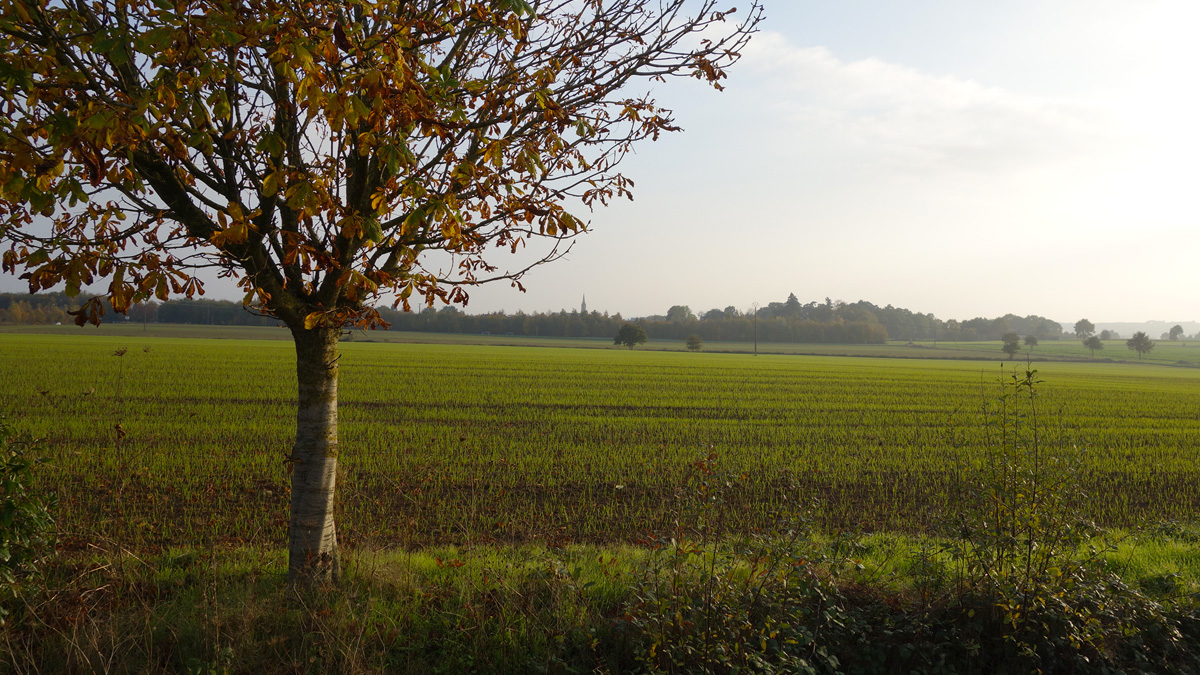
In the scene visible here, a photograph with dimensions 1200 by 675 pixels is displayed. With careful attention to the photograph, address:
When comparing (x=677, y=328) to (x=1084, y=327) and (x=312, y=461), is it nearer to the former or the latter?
(x=1084, y=327)

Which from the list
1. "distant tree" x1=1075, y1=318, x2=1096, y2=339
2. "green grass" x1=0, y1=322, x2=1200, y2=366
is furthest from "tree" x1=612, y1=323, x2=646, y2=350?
"distant tree" x1=1075, y1=318, x2=1096, y2=339

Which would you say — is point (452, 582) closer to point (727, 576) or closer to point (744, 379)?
point (727, 576)

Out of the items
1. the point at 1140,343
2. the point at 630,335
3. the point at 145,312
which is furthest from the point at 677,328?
the point at 145,312

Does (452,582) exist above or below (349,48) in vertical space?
below

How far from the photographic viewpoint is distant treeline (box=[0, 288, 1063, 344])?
356ft

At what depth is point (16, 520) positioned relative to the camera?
397cm

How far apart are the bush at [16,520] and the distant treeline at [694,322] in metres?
76.2

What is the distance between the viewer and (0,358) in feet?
112

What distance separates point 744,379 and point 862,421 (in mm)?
17378

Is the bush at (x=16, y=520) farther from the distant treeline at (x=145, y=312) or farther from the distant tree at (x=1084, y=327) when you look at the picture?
the distant tree at (x=1084, y=327)

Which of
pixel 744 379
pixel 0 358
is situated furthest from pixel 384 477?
pixel 0 358

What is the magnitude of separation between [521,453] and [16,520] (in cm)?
1050

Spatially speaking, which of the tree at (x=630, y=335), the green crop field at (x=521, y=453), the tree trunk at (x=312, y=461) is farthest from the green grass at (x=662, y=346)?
the tree trunk at (x=312, y=461)

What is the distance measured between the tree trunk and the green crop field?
0.78 meters
